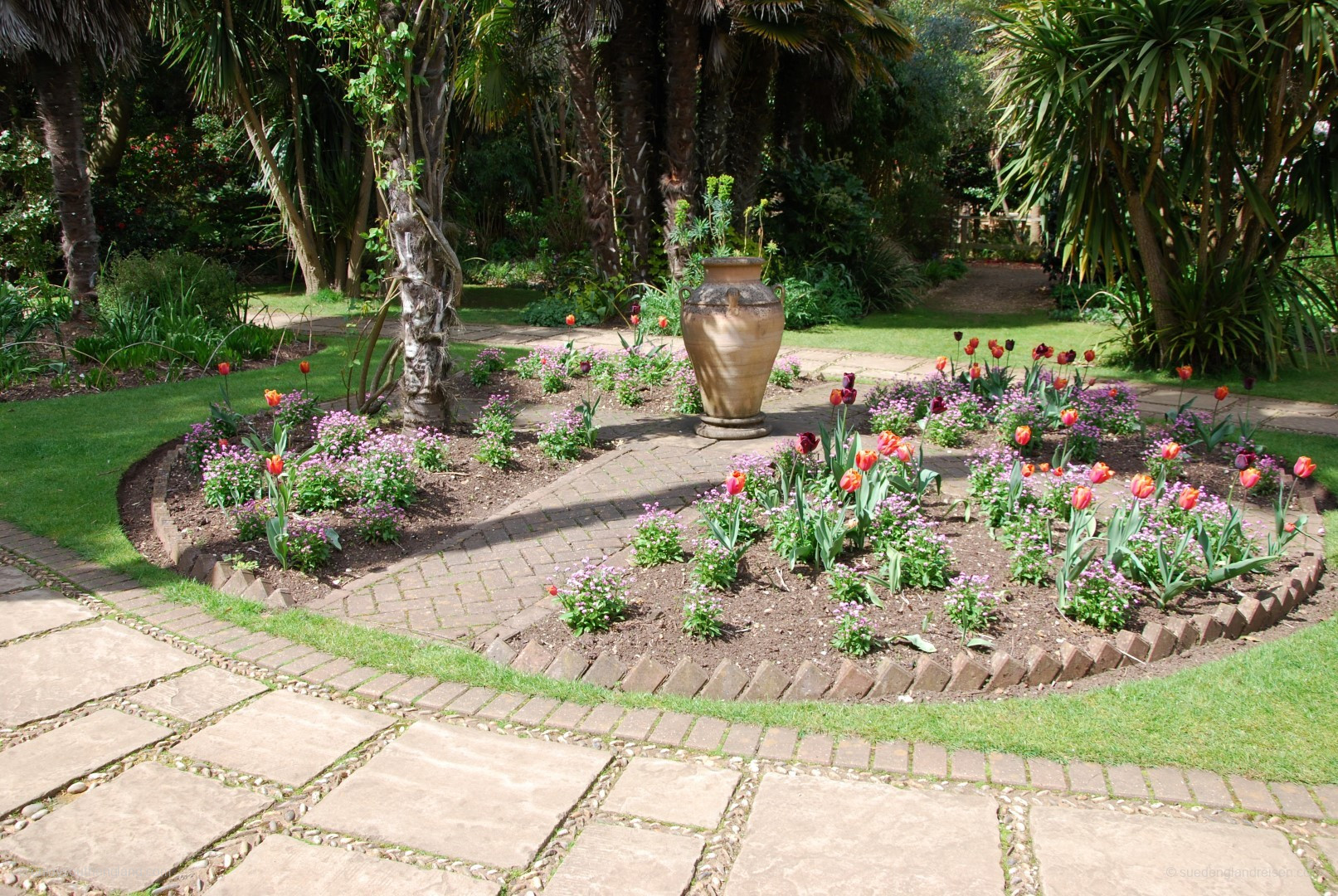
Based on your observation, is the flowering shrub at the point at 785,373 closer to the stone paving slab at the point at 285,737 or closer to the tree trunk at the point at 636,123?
the tree trunk at the point at 636,123

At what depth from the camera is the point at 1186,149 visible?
8039 millimetres

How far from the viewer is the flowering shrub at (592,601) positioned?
146 inches

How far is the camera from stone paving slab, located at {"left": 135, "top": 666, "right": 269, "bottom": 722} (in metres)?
3.20

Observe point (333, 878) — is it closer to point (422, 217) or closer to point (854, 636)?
point (854, 636)

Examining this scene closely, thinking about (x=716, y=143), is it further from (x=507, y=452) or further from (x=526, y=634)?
(x=526, y=634)

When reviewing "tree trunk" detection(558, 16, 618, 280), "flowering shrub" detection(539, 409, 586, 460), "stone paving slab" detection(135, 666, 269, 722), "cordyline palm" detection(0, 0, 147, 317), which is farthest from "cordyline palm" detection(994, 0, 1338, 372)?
"cordyline palm" detection(0, 0, 147, 317)

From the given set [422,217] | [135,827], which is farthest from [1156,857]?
[422,217]

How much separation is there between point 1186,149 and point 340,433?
279 inches

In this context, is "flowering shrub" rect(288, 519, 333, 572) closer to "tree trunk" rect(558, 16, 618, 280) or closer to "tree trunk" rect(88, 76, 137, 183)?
"tree trunk" rect(558, 16, 618, 280)

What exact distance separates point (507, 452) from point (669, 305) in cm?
500

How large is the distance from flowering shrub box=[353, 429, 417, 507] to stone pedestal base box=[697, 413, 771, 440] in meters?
2.20

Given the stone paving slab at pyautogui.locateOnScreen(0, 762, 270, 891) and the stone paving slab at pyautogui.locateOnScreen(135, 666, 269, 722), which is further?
the stone paving slab at pyautogui.locateOnScreen(135, 666, 269, 722)

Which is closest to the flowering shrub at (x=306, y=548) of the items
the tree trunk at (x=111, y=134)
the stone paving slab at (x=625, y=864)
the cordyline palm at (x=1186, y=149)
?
the stone paving slab at (x=625, y=864)

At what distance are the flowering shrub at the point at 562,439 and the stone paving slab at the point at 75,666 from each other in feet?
8.77
